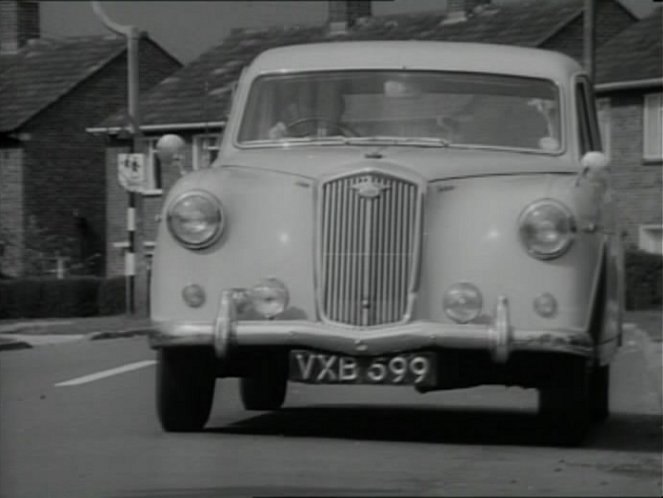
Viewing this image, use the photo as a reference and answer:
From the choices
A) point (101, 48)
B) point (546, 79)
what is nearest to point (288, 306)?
point (546, 79)

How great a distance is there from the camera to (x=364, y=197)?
901 centimetres

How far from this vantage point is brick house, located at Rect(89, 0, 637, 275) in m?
13.7

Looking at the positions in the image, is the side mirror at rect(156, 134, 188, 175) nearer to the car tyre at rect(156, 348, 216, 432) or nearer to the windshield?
the windshield

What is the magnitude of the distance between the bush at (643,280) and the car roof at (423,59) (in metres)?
21.0

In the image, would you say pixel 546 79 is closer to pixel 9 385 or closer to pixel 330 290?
pixel 330 290

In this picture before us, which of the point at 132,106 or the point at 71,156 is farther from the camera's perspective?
the point at 71,156

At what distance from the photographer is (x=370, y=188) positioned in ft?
29.5

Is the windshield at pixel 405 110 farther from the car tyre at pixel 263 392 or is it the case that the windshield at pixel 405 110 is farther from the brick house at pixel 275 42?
the car tyre at pixel 263 392

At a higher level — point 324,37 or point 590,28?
point 324,37

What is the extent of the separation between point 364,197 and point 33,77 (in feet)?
9.87

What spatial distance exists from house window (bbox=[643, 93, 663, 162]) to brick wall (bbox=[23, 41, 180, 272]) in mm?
12647

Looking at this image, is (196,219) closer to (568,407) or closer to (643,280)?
(568,407)

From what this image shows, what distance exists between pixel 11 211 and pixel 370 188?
12.5ft

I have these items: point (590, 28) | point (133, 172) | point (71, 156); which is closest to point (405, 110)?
point (590, 28)
